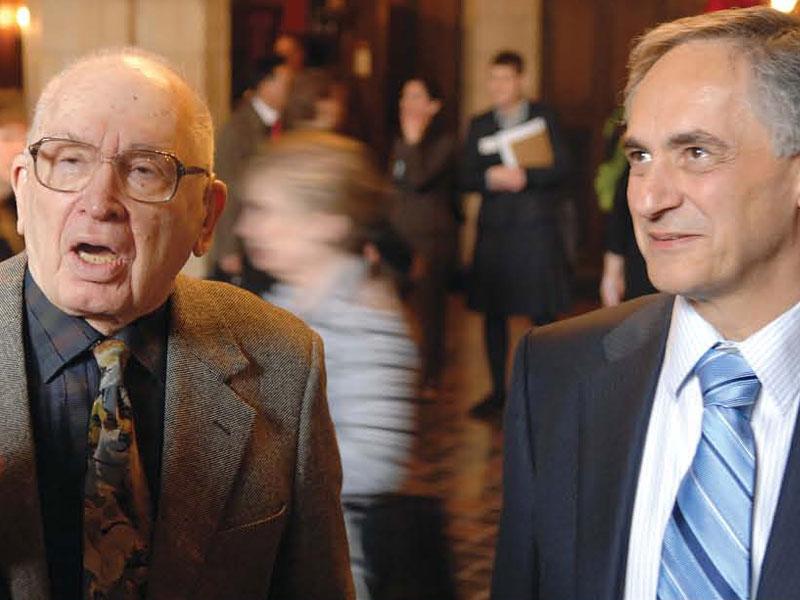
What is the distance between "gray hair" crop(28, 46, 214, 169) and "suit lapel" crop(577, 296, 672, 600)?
730 millimetres

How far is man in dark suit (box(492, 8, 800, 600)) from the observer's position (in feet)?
6.88

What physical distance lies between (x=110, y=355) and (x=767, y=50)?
42.6 inches

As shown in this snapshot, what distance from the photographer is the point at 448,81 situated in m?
13.6

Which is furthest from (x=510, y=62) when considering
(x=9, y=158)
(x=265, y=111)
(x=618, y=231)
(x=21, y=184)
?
(x=21, y=184)

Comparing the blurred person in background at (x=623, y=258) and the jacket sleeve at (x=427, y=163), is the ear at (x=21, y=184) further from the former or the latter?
the jacket sleeve at (x=427, y=163)

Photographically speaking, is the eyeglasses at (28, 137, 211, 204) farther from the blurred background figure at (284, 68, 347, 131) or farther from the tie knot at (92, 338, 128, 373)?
the blurred background figure at (284, 68, 347, 131)

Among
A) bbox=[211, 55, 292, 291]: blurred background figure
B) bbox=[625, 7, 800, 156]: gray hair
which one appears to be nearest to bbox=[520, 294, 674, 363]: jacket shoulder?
bbox=[625, 7, 800, 156]: gray hair

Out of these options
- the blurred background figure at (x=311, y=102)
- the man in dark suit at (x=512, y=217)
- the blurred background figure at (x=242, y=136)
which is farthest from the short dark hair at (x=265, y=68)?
the man in dark suit at (x=512, y=217)

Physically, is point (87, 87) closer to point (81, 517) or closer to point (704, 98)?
point (81, 517)

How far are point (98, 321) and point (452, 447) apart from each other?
5.34 metres

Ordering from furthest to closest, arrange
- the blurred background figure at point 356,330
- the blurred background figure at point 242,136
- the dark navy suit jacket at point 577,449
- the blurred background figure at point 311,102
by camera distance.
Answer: the blurred background figure at point 311,102, the blurred background figure at point 242,136, the blurred background figure at point 356,330, the dark navy suit jacket at point 577,449

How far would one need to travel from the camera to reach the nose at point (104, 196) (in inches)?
80.0

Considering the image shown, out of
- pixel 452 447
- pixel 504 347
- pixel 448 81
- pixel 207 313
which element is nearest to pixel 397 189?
pixel 504 347

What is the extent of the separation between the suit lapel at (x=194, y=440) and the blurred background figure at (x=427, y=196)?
634 centimetres
